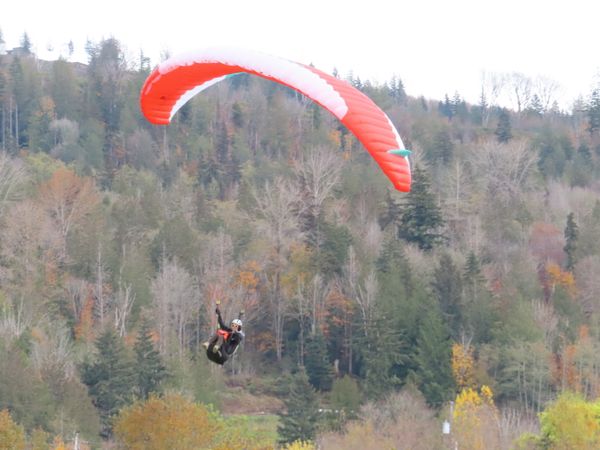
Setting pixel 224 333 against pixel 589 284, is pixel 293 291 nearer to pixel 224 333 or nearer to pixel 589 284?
pixel 589 284

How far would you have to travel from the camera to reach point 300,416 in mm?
44062

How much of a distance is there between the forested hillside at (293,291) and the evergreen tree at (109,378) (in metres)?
0.07

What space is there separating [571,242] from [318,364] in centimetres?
1495

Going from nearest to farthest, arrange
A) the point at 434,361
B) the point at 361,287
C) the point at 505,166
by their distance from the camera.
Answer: the point at 434,361 → the point at 361,287 → the point at 505,166

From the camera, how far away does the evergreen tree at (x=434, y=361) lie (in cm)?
4878

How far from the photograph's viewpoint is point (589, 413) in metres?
39.3

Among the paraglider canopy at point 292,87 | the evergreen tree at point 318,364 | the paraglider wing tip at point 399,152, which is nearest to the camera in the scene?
the paraglider wing tip at point 399,152

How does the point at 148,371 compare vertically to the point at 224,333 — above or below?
below

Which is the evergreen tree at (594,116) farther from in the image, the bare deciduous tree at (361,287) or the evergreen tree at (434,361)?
the evergreen tree at (434,361)

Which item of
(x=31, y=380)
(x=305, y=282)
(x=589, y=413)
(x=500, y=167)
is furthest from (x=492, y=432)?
(x=500, y=167)

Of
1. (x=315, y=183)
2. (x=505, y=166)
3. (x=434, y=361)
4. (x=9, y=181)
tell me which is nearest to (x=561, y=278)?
(x=315, y=183)

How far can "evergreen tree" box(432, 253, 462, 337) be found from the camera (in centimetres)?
5422

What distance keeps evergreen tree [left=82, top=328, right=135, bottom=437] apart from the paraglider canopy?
959 inches

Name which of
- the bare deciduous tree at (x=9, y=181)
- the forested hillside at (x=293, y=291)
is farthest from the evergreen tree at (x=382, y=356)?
the bare deciduous tree at (x=9, y=181)
